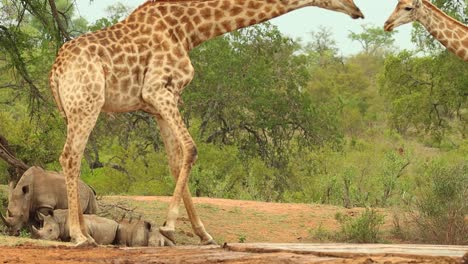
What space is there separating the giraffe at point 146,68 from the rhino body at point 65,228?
235cm

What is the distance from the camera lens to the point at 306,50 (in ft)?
228

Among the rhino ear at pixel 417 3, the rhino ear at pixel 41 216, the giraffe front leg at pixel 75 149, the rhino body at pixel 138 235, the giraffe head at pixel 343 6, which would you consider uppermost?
the rhino ear at pixel 417 3

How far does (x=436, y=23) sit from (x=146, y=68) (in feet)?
10.1

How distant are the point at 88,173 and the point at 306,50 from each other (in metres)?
48.4

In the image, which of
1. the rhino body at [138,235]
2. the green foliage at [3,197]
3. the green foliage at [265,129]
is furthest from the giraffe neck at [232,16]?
the green foliage at [265,129]

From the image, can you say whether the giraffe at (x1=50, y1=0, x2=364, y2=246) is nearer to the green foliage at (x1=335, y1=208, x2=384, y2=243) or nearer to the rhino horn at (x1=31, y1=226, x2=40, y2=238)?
the rhino horn at (x1=31, y1=226, x2=40, y2=238)

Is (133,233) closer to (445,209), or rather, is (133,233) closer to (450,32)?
(450,32)

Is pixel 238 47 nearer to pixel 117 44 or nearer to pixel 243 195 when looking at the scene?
pixel 243 195

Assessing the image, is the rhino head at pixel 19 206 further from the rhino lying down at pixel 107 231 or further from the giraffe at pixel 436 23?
the giraffe at pixel 436 23

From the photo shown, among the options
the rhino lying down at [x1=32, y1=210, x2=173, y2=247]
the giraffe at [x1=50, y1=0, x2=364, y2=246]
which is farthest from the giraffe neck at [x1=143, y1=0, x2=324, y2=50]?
the rhino lying down at [x1=32, y1=210, x2=173, y2=247]

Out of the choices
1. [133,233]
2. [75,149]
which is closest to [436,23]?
[75,149]

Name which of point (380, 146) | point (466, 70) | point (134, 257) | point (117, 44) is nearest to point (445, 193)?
point (466, 70)

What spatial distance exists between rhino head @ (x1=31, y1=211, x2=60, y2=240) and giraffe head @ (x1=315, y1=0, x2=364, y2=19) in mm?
4214

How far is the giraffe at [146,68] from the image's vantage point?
839 cm
